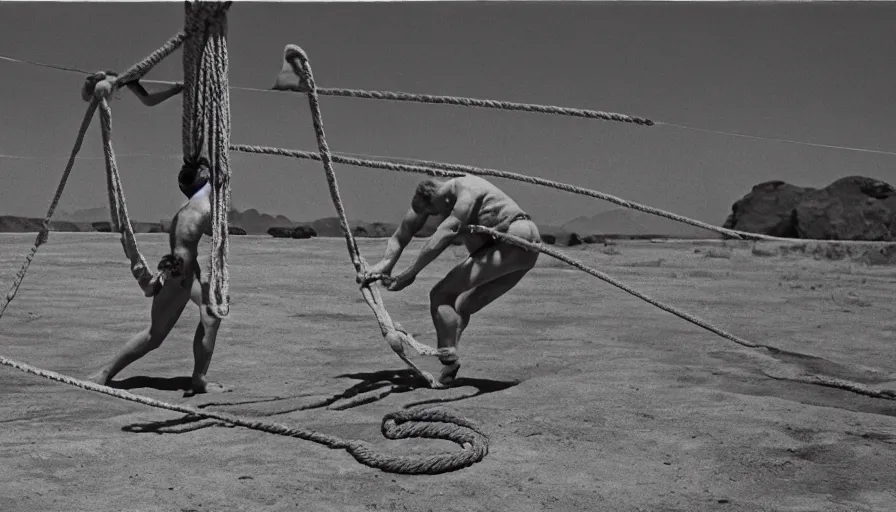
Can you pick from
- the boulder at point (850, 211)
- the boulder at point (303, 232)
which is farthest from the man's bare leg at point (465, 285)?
the boulder at point (303, 232)

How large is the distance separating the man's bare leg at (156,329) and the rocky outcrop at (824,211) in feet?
A: 21.5

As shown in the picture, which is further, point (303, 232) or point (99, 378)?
point (303, 232)

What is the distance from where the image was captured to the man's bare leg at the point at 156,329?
4.53 m

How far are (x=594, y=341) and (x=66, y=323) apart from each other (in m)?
4.10

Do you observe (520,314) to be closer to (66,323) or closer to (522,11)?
(522,11)

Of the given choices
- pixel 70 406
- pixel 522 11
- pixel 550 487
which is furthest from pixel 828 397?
pixel 70 406

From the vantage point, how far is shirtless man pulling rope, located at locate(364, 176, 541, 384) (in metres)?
4.83

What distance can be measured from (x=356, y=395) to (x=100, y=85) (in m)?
2.09

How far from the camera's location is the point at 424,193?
4.91 meters

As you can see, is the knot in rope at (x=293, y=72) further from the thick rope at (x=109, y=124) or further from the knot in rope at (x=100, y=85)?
the knot in rope at (x=100, y=85)

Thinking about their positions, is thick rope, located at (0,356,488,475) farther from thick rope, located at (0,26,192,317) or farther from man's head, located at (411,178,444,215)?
man's head, located at (411,178,444,215)

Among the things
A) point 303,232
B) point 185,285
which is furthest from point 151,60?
point 303,232

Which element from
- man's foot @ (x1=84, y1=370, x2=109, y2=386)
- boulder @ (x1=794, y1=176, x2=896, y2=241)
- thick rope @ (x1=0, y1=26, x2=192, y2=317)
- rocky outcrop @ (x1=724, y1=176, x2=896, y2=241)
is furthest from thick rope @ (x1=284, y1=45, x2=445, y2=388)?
boulder @ (x1=794, y1=176, x2=896, y2=241)

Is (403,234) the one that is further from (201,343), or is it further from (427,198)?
(201,343)
